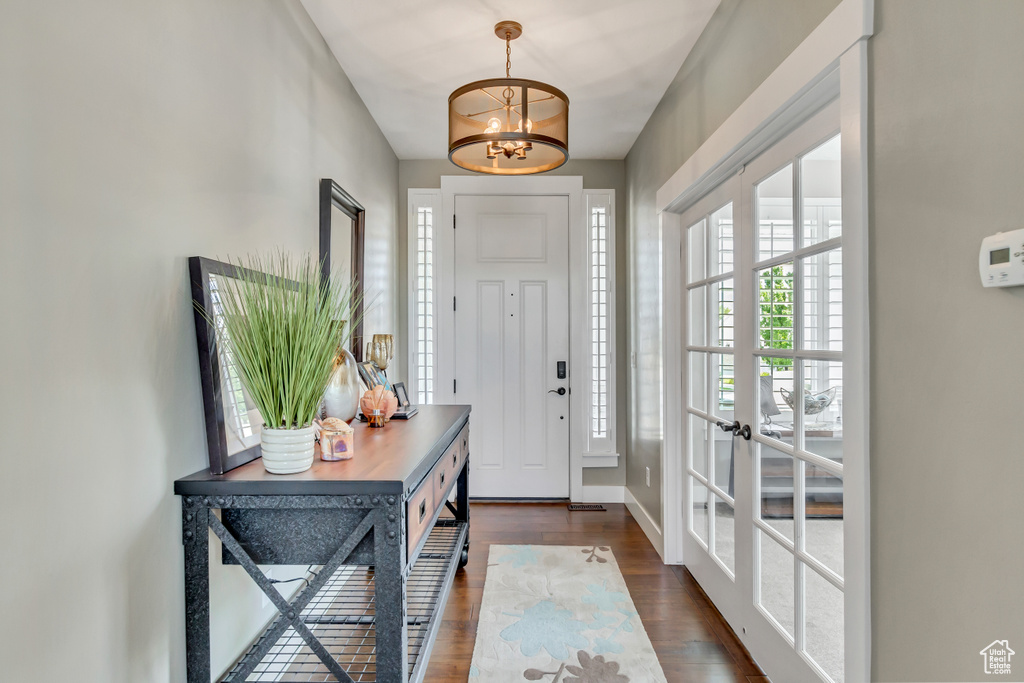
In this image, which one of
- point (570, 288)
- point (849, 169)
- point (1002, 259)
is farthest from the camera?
point (570, 288)

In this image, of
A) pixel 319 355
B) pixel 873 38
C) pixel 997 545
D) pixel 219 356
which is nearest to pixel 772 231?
pixel 873 38

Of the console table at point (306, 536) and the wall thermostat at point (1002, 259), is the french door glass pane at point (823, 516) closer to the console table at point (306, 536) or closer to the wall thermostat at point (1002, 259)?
the wall thermostat at point (1002, 259)

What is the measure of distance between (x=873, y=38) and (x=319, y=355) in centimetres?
155

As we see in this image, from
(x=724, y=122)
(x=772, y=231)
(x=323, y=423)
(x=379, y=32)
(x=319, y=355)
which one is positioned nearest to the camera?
(x=319, y=355)

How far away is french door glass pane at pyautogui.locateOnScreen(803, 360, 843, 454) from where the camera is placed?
156 cm

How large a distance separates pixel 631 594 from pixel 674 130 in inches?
92.5

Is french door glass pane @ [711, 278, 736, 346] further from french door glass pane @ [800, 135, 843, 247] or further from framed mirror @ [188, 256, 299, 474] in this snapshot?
framed mirror @ [188, 256, 299, 474]

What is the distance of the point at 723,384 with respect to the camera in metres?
2.43

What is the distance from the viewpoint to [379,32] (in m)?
2.42

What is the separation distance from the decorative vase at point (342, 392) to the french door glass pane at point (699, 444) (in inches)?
63.9

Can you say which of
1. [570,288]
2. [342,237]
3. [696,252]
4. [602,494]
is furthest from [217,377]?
[602,494]

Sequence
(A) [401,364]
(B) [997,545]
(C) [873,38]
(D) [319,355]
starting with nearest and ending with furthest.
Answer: (B) [997,545]
(C) [873,38]
(D) [319,355]
(A) [401,364]

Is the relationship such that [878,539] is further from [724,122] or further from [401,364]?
[401,364]

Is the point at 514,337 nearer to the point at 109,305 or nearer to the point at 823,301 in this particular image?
the point at 823,301
